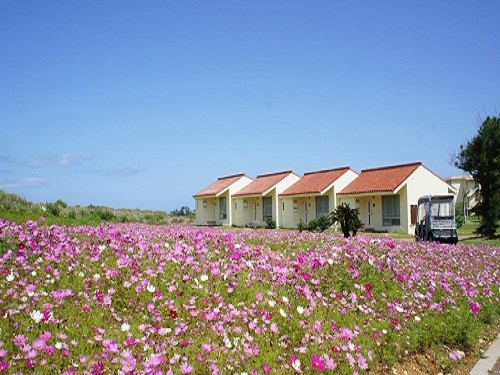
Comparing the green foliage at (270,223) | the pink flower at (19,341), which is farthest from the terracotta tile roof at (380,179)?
the pink flower at (19,341)

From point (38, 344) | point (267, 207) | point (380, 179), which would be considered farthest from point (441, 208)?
point (267, 207)

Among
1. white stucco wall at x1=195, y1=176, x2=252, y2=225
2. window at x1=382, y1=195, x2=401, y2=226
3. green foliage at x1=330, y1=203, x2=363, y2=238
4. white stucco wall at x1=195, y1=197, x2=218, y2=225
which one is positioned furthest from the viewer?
white stucco wall at x1=195, y1=197, x2=218, y2=225

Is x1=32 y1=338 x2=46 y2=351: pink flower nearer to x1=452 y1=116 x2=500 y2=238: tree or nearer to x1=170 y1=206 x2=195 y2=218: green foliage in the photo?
x1=452 y1=116 x2=500 y2=238: tree

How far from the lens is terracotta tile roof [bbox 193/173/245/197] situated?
170 feet

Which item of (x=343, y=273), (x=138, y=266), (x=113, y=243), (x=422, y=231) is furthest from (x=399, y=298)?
(x=422, y=231)

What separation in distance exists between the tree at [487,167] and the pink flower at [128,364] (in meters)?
33.2

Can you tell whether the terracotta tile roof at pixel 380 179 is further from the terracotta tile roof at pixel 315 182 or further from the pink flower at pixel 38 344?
the pink flower at pixel 38 344

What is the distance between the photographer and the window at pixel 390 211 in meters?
35.8

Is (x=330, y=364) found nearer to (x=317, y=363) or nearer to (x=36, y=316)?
(x=317, y=363)

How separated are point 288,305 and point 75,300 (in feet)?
8.31

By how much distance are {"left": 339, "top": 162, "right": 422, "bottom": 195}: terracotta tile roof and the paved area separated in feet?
90.4

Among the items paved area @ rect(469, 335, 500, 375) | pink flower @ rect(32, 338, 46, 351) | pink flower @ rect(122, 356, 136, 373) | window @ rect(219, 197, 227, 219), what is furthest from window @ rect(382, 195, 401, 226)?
pink flower @ rect(32, 338, 46, 351)

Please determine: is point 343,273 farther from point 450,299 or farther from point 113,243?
point 113,243

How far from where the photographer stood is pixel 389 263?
9133mm
